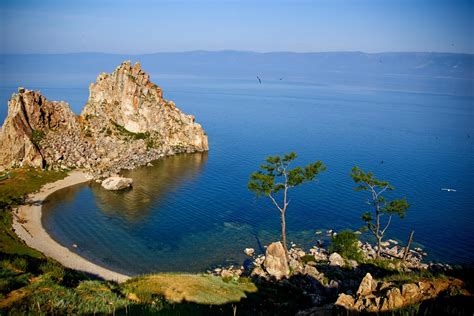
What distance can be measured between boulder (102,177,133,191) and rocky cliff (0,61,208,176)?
10040mm

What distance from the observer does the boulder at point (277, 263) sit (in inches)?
1740

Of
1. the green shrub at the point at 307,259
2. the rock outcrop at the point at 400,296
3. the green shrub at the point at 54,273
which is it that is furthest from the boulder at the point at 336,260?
the green shrub at the point at 54,273

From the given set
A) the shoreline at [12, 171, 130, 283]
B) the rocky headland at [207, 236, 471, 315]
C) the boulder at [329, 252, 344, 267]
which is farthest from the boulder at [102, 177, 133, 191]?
the boulder at [329, 252, 344, 267]

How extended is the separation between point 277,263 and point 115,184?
5325 centimetres

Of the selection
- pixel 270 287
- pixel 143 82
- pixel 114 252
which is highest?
pixel 143 82

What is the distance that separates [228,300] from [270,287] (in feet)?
33.5

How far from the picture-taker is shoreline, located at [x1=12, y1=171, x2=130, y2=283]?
52103 mm

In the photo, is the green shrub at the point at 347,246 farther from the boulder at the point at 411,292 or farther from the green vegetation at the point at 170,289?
the boulder at the point at 411,292

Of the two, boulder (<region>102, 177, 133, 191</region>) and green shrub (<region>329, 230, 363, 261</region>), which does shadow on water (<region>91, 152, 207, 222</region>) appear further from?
green shrub (<region>329, 230, 363, 261</region>)

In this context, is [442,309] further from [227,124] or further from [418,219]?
[227,124]

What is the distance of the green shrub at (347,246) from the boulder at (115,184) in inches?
2059

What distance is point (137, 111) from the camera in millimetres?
124062

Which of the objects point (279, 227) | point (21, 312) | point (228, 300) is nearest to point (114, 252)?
point (279, 227)

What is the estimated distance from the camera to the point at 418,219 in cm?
7244
